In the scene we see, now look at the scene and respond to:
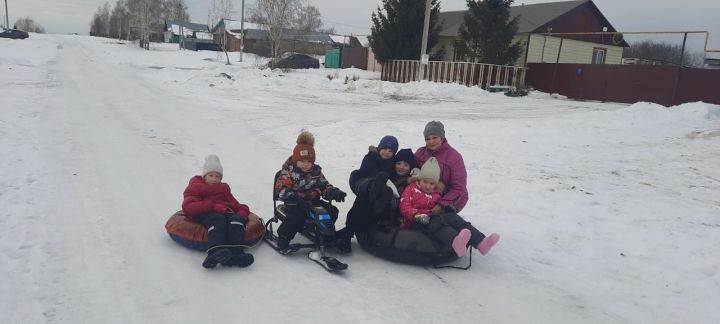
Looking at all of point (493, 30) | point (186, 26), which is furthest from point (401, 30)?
point (186, 26)

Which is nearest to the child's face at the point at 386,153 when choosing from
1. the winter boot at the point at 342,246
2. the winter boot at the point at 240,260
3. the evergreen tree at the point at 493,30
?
the winter boot at the point at 342,246

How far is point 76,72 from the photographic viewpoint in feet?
68.7

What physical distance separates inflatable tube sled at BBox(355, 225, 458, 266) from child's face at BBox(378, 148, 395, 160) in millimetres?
867

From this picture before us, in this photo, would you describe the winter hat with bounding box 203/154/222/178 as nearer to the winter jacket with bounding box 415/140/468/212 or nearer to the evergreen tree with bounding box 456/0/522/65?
the winter jacket with bounding box 415/140/468/212

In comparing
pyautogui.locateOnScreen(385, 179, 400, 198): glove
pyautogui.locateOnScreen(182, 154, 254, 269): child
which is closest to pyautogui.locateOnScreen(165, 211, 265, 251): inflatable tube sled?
pyautogui.locateOnScreen(182, 154, 254, 269): child

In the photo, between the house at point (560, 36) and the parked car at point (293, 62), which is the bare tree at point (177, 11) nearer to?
the parked car at point (293, 62)

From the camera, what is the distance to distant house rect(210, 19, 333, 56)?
4185 centimetres

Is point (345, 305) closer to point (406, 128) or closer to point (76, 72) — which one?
point (406, 128)

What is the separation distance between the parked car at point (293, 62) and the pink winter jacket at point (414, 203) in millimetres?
27617

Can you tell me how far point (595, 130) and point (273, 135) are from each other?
8130 millimetres

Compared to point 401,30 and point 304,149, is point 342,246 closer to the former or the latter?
point 304,149

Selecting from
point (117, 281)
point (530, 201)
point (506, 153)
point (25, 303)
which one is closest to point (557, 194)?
point (530, 201)

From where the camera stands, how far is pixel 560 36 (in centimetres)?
2870

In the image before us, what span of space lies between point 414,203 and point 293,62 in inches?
1234
